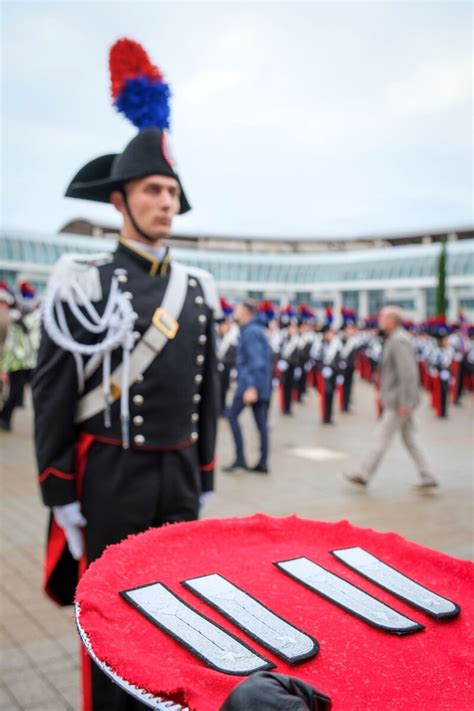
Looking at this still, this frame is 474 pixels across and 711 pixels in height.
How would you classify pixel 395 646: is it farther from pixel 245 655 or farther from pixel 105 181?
pixel 105 181

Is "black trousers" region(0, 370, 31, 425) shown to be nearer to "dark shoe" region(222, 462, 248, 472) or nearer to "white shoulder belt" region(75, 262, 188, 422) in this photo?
"dark shoe" region(222, 462, 248, 472)

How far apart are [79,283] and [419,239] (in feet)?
210

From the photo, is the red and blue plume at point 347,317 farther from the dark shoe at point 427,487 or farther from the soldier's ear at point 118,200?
the soldier's ear at point 118,200

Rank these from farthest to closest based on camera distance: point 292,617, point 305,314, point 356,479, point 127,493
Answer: point 305,314 → point 356,479 → point 127,493 → point 292,617

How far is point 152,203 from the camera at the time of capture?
2.72m

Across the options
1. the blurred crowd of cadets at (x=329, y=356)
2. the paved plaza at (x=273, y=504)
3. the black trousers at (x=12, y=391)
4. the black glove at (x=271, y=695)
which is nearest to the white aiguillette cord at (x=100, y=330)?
the paved plaza at (x=273, y=504)

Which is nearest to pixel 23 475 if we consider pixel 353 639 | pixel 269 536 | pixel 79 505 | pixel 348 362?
pixel 79 505

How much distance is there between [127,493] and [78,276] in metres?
0.82

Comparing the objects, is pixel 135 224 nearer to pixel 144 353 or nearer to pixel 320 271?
pixel 144 353

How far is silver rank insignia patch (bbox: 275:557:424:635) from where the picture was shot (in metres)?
1.42

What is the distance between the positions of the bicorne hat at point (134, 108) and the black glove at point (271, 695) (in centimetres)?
204

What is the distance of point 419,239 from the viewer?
63.8 meters

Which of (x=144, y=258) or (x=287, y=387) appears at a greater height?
(x=144, y=258)

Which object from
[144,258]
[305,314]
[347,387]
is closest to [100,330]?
[144,258]
